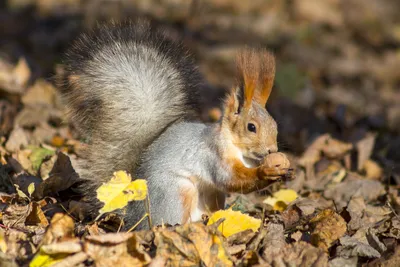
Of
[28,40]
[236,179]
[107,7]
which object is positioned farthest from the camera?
[107,7]

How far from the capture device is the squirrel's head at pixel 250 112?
2465 millimetres

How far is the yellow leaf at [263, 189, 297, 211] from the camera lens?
287cm

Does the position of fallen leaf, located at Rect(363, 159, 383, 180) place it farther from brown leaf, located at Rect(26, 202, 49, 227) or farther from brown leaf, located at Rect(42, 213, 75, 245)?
brown leaf, located at Rect(42, 213, 75, 245)

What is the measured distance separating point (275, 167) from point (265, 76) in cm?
38

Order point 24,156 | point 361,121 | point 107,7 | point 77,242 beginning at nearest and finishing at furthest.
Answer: point 77,242, point 24,156, point 361,121, point 107,7

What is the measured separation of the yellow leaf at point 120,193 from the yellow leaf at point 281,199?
32.9 inches

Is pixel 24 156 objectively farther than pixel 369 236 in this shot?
Yes

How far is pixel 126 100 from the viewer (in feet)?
8.70

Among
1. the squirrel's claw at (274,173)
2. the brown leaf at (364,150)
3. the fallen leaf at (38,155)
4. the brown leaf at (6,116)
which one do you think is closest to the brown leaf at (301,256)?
the squirrel's claw at (274,173)

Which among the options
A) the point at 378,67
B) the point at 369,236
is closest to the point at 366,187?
the point at 369,236

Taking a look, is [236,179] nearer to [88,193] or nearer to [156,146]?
[156,146]

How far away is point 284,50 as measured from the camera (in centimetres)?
628

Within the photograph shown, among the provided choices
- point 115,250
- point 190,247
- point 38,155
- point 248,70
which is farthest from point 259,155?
point 38,155

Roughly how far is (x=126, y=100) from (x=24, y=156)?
2.39ft
